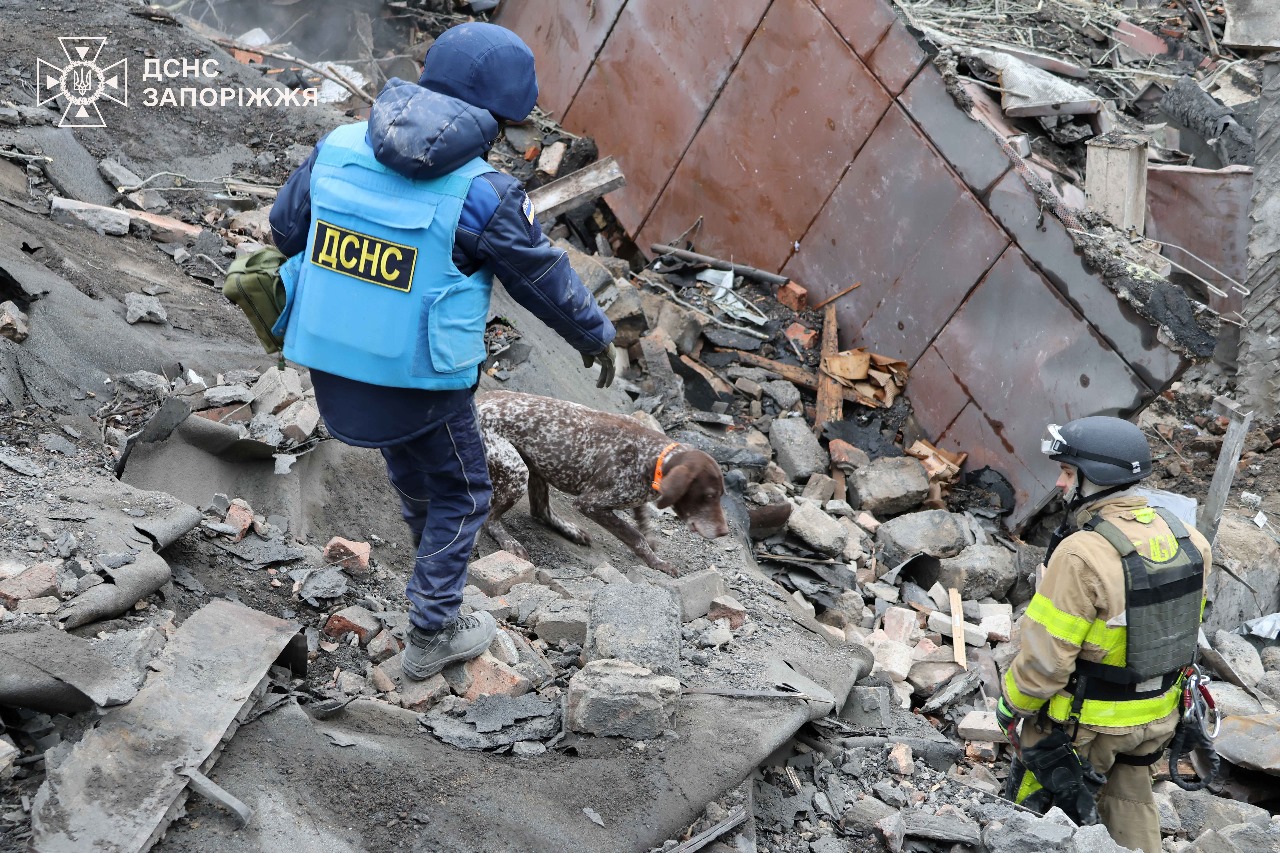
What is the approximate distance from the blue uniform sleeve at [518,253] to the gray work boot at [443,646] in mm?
1257

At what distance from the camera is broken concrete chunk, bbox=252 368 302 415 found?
18.6 feet

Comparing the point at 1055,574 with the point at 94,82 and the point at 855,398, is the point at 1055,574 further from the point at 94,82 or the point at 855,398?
the point at 94,82

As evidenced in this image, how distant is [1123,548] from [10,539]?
4254 mm

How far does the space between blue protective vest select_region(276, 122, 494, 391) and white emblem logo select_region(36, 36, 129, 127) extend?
20.3 ft

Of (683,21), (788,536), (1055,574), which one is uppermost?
(1055,574)

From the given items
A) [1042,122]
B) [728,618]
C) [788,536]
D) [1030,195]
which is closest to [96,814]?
[728,618]

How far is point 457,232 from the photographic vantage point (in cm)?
337

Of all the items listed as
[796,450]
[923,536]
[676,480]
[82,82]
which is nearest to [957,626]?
[923,536]

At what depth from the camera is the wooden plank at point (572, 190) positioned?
352 inches

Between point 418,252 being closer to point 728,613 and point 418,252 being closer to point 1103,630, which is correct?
point 728,613

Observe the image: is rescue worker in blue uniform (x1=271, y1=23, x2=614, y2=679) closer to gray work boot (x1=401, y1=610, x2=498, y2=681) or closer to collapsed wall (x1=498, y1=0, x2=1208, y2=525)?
gray work boot (x1=401, y1=610, x2=498, y2=681)

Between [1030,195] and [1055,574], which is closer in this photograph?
[1055,574]

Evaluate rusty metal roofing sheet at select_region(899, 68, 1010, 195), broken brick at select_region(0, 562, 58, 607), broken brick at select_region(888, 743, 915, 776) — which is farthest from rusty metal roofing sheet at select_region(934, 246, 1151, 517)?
broken brick at select_region(0, 562, 58, 607)

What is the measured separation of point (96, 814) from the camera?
2.74 m
